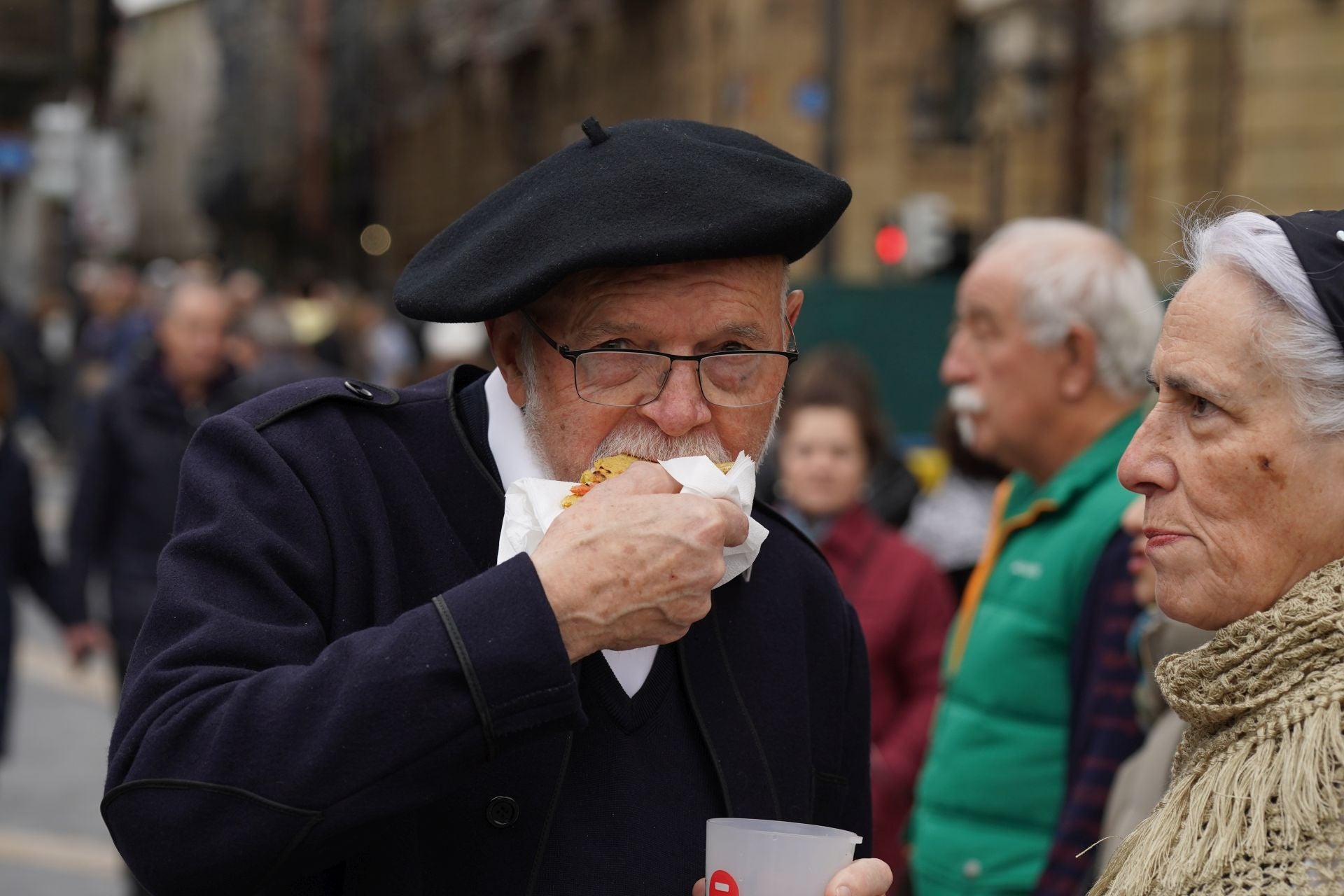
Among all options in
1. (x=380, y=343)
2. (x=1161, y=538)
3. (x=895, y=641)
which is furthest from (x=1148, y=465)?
(x=380, y=343)

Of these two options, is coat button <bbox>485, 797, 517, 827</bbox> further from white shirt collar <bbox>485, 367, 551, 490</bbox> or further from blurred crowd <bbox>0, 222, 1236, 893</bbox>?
blurred crowd <bbox>0, 222, 1236, 893</bbox>

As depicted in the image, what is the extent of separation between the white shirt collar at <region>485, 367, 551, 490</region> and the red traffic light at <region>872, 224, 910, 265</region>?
13.9 m

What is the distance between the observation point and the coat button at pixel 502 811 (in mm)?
2107

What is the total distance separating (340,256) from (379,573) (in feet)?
142

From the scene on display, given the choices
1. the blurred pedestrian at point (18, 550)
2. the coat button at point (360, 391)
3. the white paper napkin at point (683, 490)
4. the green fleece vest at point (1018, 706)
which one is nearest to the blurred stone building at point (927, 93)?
the white paper napkin at point (683, 490)

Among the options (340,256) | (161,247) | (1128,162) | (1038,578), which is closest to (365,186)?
(340,256)

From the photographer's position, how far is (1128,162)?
17250 mm

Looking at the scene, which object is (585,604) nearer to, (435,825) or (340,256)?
(435,825)

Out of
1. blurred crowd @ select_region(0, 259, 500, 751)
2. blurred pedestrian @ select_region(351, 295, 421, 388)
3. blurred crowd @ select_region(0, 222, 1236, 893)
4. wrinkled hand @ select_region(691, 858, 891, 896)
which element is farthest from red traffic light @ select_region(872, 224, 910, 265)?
wrinkled hand @ select_region(691, 858, 891, 896)

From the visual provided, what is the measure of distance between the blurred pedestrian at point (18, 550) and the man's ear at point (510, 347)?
4790mm

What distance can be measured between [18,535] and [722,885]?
18.3 feet

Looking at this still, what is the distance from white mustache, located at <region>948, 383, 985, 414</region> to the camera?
4.16 metres

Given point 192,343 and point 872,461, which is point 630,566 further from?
point 192,343

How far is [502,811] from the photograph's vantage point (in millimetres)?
2113
